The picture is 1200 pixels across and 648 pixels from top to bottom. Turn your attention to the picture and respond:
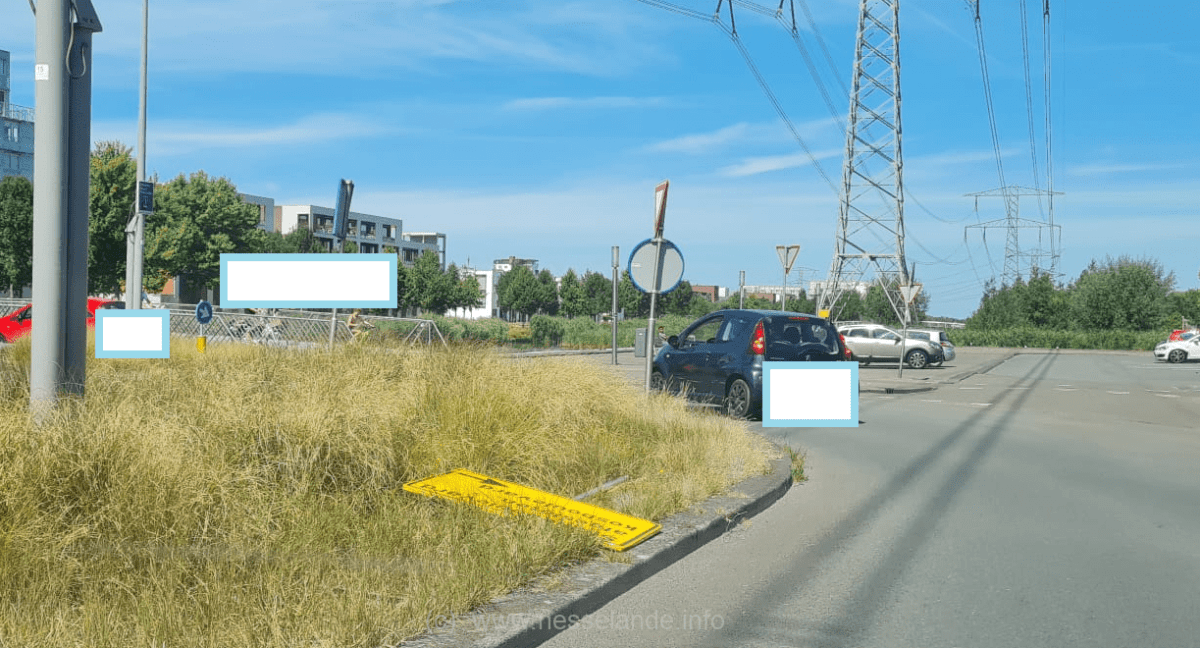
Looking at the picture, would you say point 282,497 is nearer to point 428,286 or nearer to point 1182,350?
point 1182,350

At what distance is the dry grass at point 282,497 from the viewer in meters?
3.54

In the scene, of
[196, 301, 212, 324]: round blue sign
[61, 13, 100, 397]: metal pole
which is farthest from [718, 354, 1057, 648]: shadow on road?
[196, 301, 212, 324]: round blue sign

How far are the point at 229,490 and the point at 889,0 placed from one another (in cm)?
4233

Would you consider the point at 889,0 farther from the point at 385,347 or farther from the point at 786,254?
the point at 385,347

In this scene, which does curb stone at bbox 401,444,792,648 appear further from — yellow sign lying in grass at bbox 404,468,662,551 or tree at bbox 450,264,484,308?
tree at bbox 450,264,484,308

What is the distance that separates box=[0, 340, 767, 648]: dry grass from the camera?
354 centimetres

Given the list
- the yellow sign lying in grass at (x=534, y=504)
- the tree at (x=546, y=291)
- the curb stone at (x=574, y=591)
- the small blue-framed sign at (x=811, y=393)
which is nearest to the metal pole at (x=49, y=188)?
the yellow sign lying in grass at (x=534, y=504)

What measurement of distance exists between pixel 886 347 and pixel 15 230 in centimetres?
4117

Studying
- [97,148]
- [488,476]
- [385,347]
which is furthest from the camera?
[97,148]

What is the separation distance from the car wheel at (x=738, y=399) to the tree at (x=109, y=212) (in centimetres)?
3856

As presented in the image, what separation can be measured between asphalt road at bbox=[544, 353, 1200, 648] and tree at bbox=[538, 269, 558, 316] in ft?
320

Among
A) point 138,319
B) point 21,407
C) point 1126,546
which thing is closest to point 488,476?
point 21,407

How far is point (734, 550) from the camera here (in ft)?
17.9

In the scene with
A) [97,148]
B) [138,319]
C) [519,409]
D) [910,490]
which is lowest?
[910,490]
